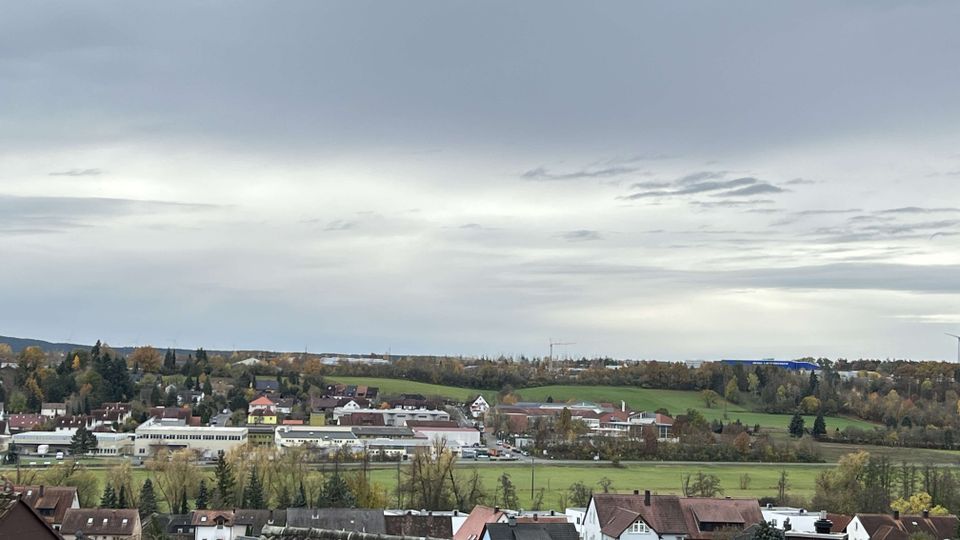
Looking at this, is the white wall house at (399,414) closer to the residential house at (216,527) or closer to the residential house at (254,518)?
the residential house at (254,518)

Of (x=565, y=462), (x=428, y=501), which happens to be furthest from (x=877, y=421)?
(x=428, y=501)

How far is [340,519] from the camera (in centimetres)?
7700

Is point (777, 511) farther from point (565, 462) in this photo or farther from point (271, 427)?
point (271, 427)

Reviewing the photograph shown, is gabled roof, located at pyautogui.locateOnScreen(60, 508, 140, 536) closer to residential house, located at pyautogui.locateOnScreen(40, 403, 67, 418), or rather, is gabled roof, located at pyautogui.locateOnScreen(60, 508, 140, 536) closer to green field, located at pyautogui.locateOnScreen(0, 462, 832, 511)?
green field, located at pyautogui.locateOnScreen(0, 462, 832, 511)

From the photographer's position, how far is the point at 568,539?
6600 centimetres

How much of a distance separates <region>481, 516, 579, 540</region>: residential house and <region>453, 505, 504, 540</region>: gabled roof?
88 cm

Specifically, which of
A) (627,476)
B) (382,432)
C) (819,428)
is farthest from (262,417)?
(819,428)

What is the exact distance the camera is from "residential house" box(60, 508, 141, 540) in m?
77.8

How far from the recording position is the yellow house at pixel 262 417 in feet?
593

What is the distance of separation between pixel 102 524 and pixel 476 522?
26434mm

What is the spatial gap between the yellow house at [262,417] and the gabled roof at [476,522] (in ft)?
372

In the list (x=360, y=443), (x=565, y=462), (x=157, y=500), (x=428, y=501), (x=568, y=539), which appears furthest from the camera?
(x=360, y=443)

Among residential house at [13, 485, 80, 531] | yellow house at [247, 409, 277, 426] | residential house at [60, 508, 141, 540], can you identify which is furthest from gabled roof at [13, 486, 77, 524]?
yellow house at [247, 409, 277, 426]

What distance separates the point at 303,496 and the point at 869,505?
140 feet
